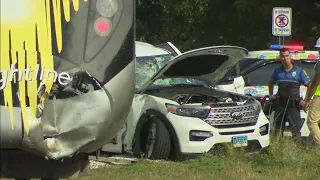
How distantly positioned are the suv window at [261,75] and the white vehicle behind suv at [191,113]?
7.33ft

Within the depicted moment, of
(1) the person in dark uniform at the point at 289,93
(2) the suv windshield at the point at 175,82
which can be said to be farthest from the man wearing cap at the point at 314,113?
(2) the suv windshield at the point at 175,82

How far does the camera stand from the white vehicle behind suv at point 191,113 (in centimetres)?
931

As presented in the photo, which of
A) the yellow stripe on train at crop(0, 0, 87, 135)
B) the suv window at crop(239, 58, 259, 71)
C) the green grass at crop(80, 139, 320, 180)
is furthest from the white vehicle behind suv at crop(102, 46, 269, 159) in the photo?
the yellow stripe on train at crop(0, 0, 87, 135)

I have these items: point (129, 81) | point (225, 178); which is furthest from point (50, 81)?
point (225, 178)

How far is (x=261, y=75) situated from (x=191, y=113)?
3.73 m

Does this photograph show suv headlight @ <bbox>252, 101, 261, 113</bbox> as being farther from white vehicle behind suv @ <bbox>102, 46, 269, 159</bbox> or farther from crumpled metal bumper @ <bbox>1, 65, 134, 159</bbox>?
crumpled metal bumper @ <bbox>1, 65, 134, 159</bbox>

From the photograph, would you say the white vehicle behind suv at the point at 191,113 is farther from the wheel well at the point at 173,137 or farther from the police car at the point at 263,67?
the police car at the point at 263,67

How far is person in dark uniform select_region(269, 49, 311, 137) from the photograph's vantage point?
10.8 meters

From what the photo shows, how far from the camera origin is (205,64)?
1025cm

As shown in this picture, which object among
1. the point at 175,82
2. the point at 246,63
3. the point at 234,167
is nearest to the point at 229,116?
the point at 234,167

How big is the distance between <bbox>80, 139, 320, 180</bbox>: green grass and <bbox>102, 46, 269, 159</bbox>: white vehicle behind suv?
0.90 feet

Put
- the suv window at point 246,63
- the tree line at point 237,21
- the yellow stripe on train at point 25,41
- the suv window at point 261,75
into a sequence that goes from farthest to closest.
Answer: the tree line at point 237,21
the suv window at point 246,63
the suv window at point 261,75
the yellow stripe on train at point 25,41

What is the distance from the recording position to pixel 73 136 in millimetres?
4805

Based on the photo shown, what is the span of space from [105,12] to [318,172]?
4.38 meters
